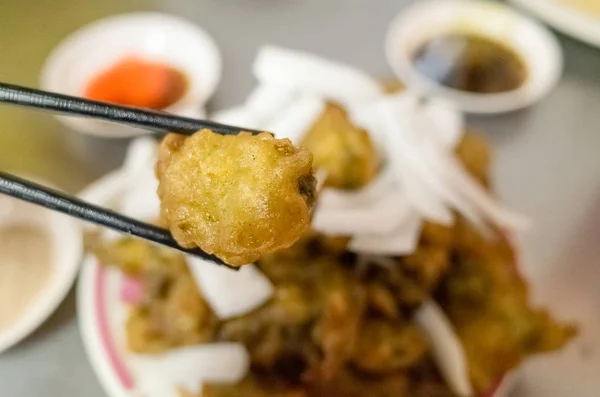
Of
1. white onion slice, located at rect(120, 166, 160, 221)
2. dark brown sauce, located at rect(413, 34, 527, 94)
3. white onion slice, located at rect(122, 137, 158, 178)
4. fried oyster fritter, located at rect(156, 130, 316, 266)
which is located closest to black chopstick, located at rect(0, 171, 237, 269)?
fried oyster fritter, located at rect(156, 130, 316, 266)

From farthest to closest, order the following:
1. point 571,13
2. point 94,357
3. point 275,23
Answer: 1. point 275,23
2. point 571,13
3. point 94,357

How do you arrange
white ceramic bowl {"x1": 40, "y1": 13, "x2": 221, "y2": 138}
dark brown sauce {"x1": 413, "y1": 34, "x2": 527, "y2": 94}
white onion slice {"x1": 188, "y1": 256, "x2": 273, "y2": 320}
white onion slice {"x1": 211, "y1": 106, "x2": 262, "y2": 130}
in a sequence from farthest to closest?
1. dark brown sauce {"x1": 413, "y1": 34, "x2": 527, "y2": 94}
2. white ceramic bowl {"x1": 40, "y1": 13, "x2": 221, "y2": 138}
3. white onion slice {"x1": 211, "y1": 106, "x2": 262, "y2": 130}
4. white onion slice {"x1": 188, "y1": 256, "x2": 273, "y2": 320}

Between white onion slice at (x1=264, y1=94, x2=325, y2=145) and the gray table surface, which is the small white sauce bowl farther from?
white onion slice at (x1=264, y1=94, x2=325, y2=145)

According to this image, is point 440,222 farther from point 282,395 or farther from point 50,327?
point 50,327

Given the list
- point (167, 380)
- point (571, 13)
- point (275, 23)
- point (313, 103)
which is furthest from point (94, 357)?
point (571, 13)

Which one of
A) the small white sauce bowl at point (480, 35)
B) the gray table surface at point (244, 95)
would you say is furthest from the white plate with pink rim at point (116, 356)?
the small white sauce bowl at point (480, 35)

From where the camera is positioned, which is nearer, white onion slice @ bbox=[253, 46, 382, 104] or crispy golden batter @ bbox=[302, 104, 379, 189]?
crispy golden batter @ bbox=[302, 104, 379, 189]

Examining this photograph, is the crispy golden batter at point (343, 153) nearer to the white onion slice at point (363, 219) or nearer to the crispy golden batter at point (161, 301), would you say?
the white onion slice at point (363, 219)
